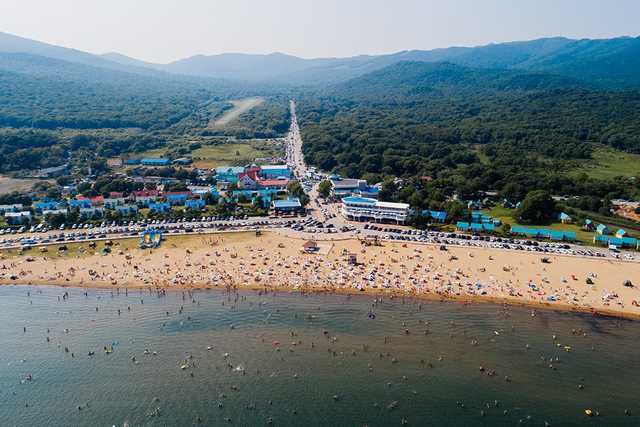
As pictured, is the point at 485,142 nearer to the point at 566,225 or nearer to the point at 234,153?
the point at 566,225

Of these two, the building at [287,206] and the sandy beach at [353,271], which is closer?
the sandy beach at [353,271]

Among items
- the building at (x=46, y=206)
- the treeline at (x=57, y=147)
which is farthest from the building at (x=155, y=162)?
the building at (x=46, y=206)

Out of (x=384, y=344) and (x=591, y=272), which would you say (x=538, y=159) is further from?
(x=384, y=344)

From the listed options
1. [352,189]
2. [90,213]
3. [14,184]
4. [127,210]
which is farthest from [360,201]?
[14,184]

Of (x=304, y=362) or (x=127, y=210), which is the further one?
(x=127, y=210)

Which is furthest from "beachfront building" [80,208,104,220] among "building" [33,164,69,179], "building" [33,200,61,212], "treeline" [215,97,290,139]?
"treeline" [215,97,290,139]

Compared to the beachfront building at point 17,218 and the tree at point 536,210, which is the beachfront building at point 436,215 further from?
the beachfront building at point 17,218
